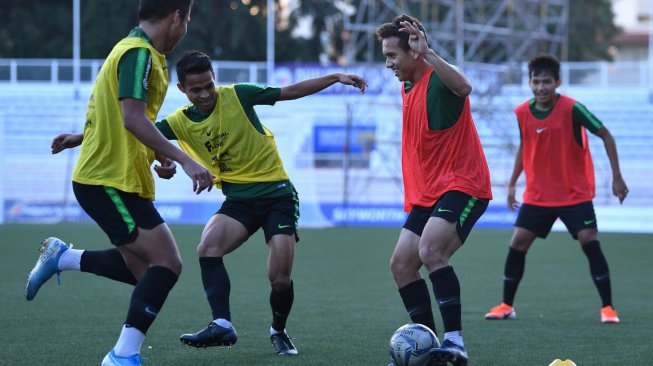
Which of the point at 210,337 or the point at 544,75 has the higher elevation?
the point at 544,75

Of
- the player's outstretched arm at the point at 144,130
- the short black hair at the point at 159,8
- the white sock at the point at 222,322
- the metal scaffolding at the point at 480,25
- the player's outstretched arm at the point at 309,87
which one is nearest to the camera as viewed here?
the player's outstretched arm at the point at 144,130

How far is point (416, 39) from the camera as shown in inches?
241

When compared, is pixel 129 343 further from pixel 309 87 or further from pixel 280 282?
pixel 309 87

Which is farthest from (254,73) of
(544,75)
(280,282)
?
(280,282)

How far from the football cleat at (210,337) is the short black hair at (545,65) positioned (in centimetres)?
390

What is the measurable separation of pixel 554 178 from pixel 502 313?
1217 mm

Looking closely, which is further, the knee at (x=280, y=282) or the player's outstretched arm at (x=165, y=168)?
the knee at (x=280, y=282)

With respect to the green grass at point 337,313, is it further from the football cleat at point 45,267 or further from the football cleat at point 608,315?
the football cleat at point 45,267

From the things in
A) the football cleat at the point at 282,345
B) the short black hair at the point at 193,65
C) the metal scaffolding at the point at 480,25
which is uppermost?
the metal scaffolding at the point at 480,25

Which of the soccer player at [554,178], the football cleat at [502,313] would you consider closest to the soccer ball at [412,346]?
the football cleat at [502,313]

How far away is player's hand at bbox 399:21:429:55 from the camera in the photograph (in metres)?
6.06

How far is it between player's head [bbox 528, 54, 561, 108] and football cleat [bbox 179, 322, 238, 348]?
3.90 m

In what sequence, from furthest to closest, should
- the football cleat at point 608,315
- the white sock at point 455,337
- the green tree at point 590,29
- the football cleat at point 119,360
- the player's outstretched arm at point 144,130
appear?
the green tree at point 590,29 < the football cleat at point 608,315 < the white sock at point 455,337 < the football cleat at point 119,360 < the player's outstretched arm at point 144,130

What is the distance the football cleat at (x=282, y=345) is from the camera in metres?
6.87
